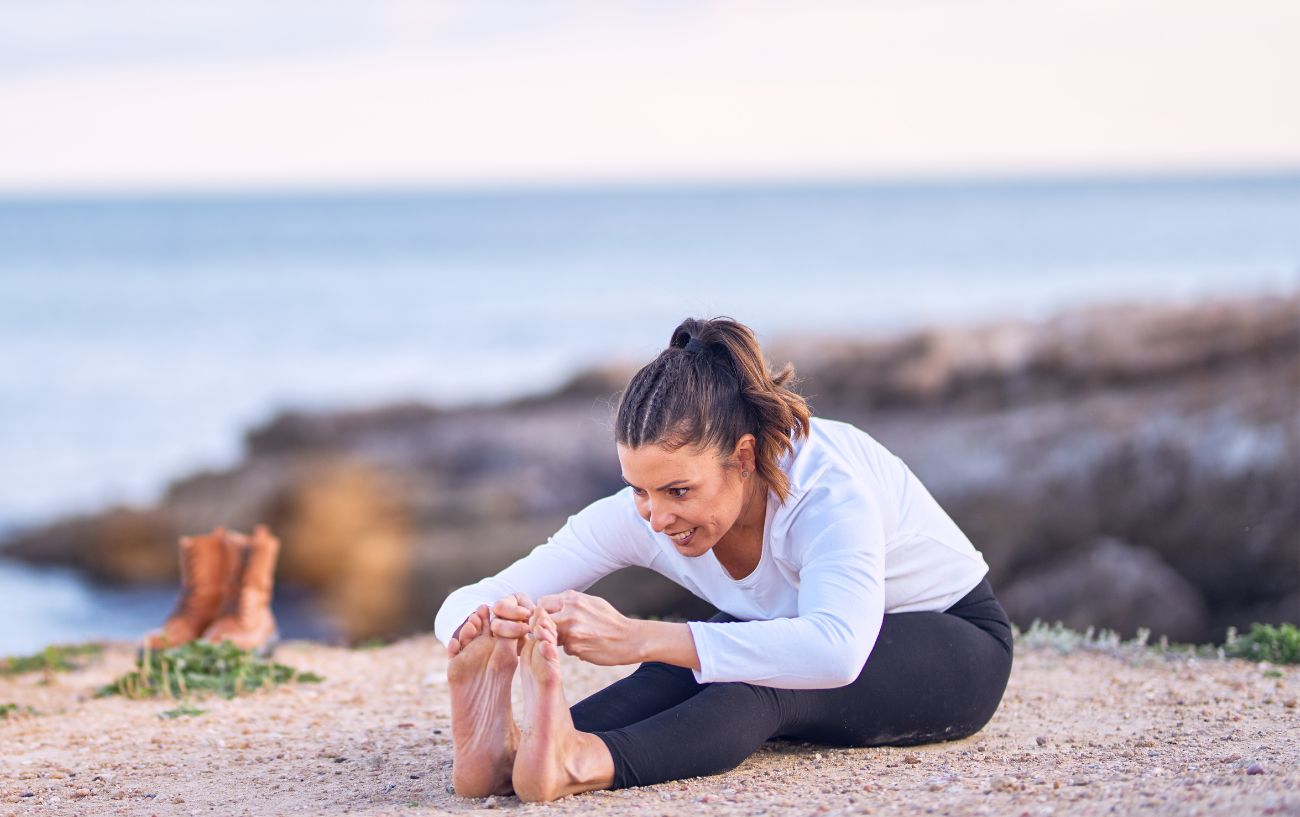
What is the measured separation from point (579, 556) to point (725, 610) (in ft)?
1.65

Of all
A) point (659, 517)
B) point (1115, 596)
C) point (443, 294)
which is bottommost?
point (1115, 596)

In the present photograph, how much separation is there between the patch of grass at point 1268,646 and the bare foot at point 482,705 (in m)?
4.00

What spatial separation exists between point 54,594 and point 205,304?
33873 mm

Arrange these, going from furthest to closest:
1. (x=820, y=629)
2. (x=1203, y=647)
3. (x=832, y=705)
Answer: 1. (x=1203, y=647)
2. (x=832, y=705)
3. (x=820, y=629)

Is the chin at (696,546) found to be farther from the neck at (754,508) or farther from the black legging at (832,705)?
the black legging at (832,705)

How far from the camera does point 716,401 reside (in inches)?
147

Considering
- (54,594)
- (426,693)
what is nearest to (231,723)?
(426,693)

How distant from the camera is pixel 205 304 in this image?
45469 mm

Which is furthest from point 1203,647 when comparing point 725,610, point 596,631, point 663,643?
point 596,631

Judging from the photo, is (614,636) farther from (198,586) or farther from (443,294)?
(443,294)

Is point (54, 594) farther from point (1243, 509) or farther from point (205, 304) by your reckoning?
point (205, 304)

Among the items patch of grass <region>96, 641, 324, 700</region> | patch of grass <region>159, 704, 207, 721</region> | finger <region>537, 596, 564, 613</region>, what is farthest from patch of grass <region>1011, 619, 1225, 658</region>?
patch of grass <region>159, 704, 207, 721</region>

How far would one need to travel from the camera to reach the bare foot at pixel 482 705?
3.75 m

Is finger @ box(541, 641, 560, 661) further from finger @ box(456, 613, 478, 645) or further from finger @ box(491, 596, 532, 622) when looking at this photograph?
finger @ box(456, 613, 478, 645)
